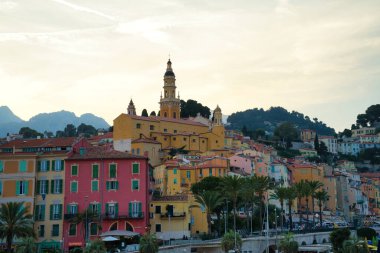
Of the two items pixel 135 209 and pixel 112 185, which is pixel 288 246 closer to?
pixel 135 209

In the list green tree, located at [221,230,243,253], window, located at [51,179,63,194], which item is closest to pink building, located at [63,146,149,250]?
window, located at [51,179,63,194]

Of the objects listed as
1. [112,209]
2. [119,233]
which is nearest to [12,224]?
[119,233]

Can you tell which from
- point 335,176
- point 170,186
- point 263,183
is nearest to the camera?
point 263,183

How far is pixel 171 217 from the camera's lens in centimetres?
6800

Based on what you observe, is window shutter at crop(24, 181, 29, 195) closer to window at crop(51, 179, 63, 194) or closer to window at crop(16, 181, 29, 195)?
window at crop(16, 181, 29, 195)

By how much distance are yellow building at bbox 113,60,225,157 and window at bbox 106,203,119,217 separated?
4991 centimetres

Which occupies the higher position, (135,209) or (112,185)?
(112,185)

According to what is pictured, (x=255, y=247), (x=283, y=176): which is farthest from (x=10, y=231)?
(x=283, y=176)

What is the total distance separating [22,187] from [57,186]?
3.69 metres

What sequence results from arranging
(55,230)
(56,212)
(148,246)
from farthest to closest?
(56,212), (55,230), (148,246)

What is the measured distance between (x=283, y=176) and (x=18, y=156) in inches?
2646

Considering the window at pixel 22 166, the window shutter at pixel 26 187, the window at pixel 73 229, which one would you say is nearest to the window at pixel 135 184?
the window at pixel 73 229

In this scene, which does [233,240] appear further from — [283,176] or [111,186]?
[283,176]

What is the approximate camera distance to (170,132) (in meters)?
128
